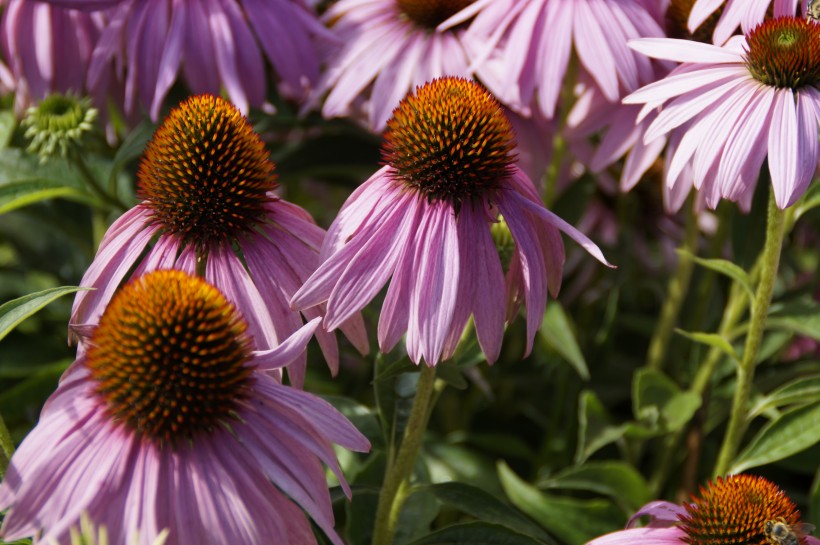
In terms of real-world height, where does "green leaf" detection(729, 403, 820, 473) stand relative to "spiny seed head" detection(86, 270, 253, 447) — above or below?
below

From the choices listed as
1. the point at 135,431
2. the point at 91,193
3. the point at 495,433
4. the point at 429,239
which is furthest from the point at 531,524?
the point at 91,193

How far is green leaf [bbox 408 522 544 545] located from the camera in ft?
2.93

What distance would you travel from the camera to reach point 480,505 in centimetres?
91

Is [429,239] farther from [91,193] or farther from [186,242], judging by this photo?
[91,193]

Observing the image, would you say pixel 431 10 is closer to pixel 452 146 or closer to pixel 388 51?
pixel 388 51

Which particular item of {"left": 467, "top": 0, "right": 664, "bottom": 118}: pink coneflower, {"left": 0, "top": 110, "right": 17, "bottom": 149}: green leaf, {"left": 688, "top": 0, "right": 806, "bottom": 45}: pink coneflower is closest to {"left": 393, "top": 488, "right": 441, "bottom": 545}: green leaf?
{"left": 467, "top": 0, "right": 664, "bottom": 118}: pink coneflower

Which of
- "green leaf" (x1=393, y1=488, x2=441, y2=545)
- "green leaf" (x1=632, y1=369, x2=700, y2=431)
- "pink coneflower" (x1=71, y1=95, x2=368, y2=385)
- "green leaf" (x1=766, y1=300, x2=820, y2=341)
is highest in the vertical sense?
"pink coneflower" (x1=71, y1=95, x2=368, y2=385)

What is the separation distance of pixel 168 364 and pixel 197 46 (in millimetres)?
619

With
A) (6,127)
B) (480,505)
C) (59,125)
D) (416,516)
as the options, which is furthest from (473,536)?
(6,127)

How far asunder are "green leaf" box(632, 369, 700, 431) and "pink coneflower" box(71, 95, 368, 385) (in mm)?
426

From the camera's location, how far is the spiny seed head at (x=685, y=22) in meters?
1.19

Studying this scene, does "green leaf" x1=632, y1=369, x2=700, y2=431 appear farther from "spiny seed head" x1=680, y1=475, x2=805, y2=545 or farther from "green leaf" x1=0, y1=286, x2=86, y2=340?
"green leaf" x1=0, y1=286, x2=86, y2=340

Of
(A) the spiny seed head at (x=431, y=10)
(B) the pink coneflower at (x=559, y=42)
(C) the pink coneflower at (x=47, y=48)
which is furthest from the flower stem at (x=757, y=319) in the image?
(C) the pink coneflower at (x=47, y=48)

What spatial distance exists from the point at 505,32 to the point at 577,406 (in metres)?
0.51
